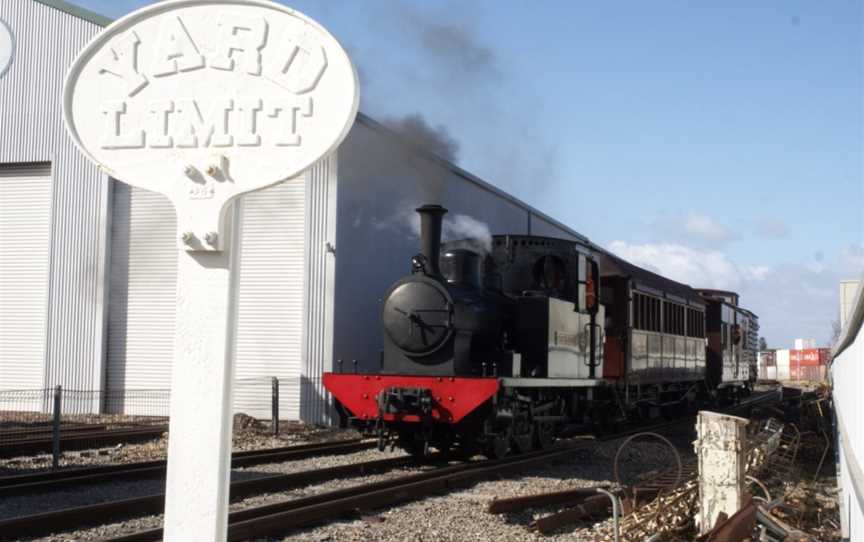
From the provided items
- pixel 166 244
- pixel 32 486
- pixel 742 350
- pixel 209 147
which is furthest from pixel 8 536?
pixel 742 350

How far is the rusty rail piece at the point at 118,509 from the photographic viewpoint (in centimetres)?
739

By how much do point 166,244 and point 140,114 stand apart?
59.5 feet

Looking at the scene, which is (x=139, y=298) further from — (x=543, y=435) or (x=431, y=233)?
(x=543, y=435)

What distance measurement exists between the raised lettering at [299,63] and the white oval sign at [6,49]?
2224 cm

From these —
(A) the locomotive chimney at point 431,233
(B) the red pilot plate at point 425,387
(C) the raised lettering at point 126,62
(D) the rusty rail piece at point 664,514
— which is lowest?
(D) the rusty rail piece at point 664,514

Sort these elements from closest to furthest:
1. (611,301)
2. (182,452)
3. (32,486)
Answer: (182,452) < (32,486) < (611,301)

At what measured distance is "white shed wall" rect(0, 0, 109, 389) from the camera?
2097 centimetres

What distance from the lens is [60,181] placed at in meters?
21.8

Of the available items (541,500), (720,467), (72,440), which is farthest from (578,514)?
(72,440)

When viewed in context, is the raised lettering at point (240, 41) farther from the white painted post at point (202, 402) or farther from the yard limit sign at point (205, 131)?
the white painted post at point (202, 402)

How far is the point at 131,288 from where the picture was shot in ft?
69.1

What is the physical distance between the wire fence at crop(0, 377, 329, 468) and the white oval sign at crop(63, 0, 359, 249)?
1239 cm

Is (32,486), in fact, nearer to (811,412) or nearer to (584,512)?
(584,512)

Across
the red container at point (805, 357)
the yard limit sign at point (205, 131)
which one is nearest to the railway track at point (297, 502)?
the yard limit sign at point (205, 131)
